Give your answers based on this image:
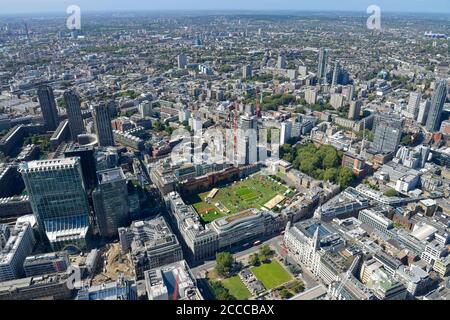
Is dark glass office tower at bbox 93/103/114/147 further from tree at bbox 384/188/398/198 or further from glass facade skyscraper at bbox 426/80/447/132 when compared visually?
glass facade skyscraper at bbox 426/80/447/132

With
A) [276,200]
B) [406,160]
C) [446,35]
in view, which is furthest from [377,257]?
[446,35]

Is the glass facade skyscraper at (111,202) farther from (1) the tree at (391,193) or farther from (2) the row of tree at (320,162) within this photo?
(1) the tree at (391,193)

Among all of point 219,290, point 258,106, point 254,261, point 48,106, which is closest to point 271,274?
point 254,261

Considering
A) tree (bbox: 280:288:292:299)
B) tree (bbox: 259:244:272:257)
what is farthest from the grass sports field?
tree (bbox: 280:288:292:299)

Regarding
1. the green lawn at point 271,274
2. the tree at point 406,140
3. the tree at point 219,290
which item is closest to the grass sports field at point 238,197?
the green lawn at point 271,274
